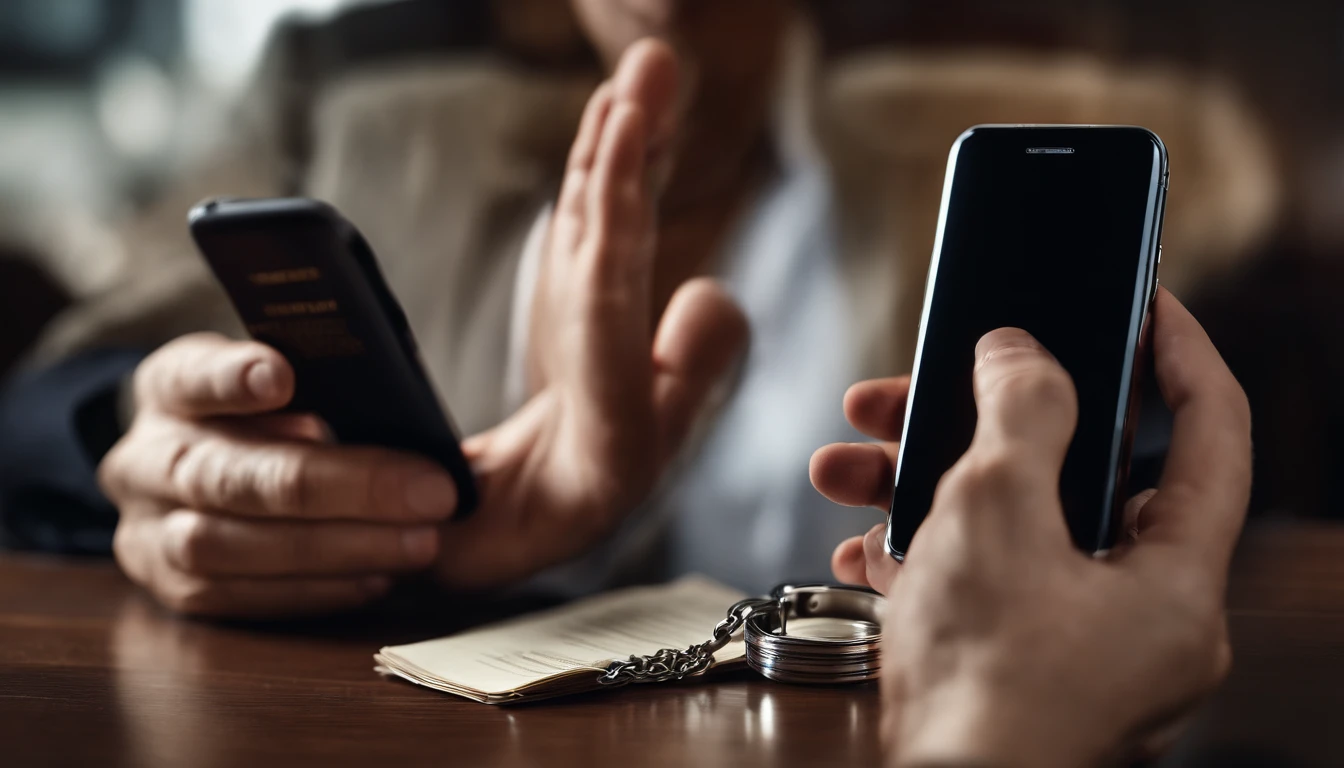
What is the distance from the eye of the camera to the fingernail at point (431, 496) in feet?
1.75

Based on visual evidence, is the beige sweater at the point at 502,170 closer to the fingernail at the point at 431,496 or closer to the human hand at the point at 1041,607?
the fingernail at the point at 431,496

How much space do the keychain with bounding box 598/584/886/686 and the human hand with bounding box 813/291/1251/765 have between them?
5.0 inches

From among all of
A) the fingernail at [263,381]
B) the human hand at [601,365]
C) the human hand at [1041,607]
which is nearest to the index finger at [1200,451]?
the human hand at [1041,607]

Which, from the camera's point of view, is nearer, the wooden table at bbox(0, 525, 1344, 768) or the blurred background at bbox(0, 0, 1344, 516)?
the wooden table at bbox(0, 525, 1344, 768)

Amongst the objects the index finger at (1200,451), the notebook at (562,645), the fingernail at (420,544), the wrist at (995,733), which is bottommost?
the notebook at (562,645)

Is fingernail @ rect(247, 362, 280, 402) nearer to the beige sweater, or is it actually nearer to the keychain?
the keychain

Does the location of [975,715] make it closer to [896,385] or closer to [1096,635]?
[1096,635]

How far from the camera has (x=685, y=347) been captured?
66 centimetres

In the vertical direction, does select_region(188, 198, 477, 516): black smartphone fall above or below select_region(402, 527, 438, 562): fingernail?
above

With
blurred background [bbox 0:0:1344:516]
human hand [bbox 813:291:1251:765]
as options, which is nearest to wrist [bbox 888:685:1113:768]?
human hand [bbox 813:291:1251:765]

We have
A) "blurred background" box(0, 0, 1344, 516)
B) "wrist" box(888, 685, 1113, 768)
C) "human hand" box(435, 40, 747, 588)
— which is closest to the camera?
"wrist" box(888, 685, 1113, 768)

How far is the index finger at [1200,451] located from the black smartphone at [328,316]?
1.15 ft

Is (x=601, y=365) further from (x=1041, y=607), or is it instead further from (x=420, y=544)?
(x=1041, y=607)

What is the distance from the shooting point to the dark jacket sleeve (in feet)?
2.57
